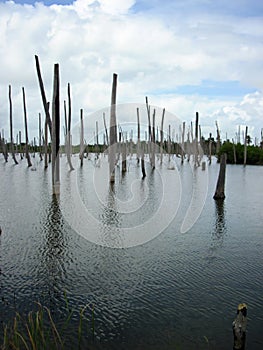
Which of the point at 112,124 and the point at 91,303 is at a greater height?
the point at 112,124

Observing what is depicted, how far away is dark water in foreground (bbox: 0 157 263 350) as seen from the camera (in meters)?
3.94

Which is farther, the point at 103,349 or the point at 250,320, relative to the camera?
the point at 250,320

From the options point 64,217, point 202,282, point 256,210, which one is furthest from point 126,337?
point 256,210

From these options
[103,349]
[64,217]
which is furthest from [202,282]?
[64,217]

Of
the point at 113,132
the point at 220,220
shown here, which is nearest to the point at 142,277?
the point at 220,220

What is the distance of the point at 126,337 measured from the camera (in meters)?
3.78

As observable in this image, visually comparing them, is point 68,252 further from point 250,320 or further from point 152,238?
point 250,320

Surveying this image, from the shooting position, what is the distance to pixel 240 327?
3438 mm

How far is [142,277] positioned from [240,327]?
6.67 ft

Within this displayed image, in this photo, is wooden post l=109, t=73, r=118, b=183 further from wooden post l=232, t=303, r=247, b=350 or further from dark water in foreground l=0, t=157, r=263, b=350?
wooden post l=232, t=303, r=247, b=350

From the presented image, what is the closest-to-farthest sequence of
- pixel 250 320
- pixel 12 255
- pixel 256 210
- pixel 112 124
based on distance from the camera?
pixel 250 320
pixel 12 255
pixel 256 210
pixel 112 124

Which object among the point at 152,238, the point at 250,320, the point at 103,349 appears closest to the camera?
the point at 103,349

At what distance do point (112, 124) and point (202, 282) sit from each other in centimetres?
1119

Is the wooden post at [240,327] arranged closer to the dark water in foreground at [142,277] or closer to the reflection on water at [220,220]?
the dark water in foreground at [142,277]
